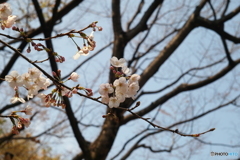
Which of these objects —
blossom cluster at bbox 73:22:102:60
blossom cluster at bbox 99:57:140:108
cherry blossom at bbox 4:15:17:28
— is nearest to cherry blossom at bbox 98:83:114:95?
blossom cluster at bbox 99:57:140:108

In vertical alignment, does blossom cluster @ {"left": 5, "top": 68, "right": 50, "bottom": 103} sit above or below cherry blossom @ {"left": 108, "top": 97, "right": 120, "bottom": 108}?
above

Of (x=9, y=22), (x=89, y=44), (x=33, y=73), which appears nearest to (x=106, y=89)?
(x=89, y=44)

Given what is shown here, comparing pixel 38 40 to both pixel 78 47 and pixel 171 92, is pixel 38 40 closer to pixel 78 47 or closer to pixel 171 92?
pixel 78 47

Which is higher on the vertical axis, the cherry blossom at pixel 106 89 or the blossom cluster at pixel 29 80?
Answer: the blossom cluster at pixel 29 80

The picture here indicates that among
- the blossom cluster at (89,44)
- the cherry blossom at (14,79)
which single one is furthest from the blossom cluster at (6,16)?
the blossom cluster at (89,44)

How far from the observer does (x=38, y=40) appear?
3.72ft

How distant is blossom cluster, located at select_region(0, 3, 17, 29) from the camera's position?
46.7 inches

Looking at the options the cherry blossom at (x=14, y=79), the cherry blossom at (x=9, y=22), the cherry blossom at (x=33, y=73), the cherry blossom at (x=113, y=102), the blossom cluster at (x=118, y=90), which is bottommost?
the cherry blossom at (x=113, y=102)

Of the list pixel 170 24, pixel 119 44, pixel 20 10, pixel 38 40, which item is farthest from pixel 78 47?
pixel 170 24

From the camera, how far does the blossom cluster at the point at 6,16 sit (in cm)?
119

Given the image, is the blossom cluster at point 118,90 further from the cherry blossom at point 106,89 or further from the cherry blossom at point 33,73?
the cherry blossom at point 33,73

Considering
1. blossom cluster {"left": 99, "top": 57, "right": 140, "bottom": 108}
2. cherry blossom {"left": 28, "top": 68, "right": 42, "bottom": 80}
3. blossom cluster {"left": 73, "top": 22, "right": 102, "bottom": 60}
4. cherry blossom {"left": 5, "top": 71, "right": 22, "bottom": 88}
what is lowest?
blossom cluster {"left": 99, "top": 57, "right": 140, "bottom": 108}

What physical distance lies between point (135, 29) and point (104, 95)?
3197mm

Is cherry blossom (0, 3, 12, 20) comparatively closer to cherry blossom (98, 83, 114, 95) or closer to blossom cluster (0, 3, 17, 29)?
blossom cluster (0, 3, 17, 29)
